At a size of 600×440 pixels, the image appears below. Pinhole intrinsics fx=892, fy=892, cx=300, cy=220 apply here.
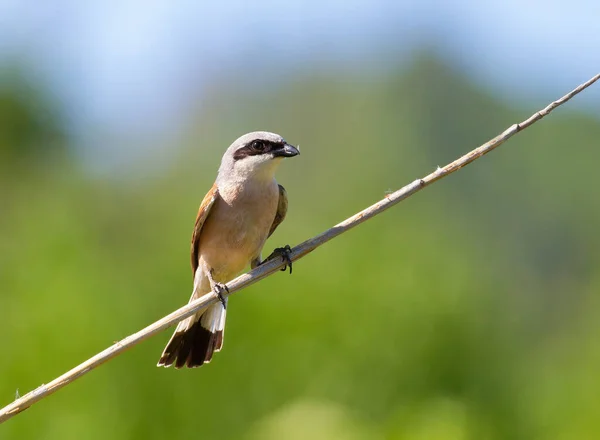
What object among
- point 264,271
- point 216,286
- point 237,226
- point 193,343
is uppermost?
point 237,226

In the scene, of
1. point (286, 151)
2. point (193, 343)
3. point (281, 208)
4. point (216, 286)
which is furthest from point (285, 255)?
point (193, 343)

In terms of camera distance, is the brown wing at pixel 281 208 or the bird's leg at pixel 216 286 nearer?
the bird's leg at pixel 216 286

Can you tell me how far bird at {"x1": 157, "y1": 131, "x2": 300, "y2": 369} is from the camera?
562 cm

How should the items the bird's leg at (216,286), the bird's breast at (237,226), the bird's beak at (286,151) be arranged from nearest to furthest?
the bird's leg at (216,286) → the bird's beak at (286,151) → the bird's breast at (237,226)

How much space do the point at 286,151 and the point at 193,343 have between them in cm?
151

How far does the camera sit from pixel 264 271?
4.48 m

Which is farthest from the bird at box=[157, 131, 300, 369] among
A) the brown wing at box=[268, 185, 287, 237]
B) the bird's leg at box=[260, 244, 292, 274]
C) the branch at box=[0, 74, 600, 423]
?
the branch at box=[0, 74, 600, 423]

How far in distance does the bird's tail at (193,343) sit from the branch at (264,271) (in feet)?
4.95

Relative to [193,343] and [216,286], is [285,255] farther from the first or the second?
[193,343]

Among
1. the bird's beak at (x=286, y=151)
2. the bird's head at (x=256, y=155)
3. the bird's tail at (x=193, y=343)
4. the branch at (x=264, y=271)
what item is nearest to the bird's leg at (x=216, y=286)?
the bird's tail at (x=193, y=343)

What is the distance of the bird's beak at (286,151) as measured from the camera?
17.7 ft

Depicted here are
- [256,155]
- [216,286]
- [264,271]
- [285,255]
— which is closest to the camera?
[264,271]

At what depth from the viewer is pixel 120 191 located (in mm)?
31312

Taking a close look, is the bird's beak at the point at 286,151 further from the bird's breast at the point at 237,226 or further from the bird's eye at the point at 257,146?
the bird's breast at the point at 237,226
